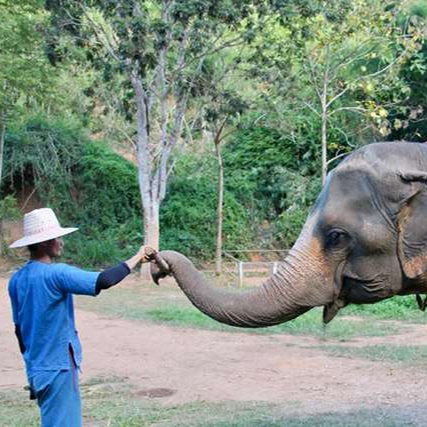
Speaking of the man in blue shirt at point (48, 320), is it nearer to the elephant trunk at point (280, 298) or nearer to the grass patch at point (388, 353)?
the elephant trunk at point (280, 298)

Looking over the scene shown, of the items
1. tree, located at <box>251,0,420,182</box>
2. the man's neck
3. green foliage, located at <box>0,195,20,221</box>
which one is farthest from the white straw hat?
green foliage, located at <box>0,195,20,221</box>

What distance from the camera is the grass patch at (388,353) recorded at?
9.56m

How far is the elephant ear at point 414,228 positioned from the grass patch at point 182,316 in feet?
17.7

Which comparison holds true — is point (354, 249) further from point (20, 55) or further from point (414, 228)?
point (20, 55)

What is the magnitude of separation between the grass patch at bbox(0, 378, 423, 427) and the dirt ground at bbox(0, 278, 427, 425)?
225 millimetres

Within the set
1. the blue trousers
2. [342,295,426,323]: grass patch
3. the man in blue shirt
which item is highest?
the man in blue shirt

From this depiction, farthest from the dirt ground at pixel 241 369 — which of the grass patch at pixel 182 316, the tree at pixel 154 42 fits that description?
the tree at pixel 154 42

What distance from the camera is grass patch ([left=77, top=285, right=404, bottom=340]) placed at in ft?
40.4

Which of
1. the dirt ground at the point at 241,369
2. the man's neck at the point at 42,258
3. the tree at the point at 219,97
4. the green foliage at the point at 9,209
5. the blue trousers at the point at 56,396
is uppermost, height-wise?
the tree at the point at 219,97

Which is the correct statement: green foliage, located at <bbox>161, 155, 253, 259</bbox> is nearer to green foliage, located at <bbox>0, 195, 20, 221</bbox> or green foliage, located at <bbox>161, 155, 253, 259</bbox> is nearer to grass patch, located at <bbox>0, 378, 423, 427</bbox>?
green foliage, located at <bbox>0, 195, 20, 221</bbox>

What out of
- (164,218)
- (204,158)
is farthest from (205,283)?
(204,158)

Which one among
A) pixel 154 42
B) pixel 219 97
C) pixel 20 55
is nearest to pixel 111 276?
pixel 154 42

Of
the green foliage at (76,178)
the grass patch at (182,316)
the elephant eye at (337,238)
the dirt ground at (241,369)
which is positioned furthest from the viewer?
the green foliage at (76,178)

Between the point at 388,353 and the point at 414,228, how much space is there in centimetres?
656
